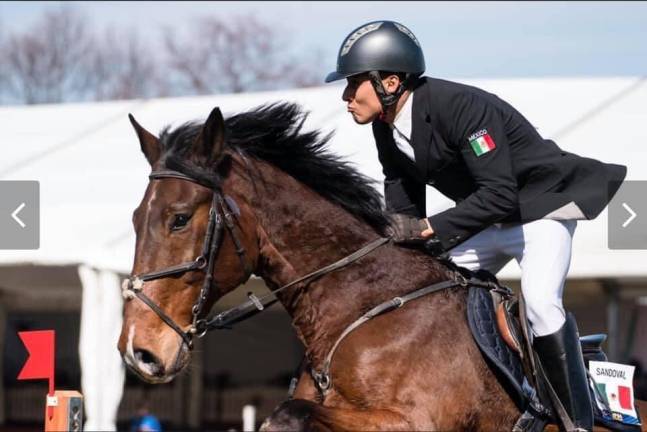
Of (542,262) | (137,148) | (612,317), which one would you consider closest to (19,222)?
(137,148)

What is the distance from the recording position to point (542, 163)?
4.29 m

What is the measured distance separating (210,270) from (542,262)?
1.31m

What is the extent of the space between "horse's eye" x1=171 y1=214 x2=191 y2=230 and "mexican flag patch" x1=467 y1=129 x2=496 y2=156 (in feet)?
3.62

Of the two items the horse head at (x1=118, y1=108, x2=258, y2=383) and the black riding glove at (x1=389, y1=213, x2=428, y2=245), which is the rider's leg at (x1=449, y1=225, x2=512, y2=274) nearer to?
the black riding glove at (x1=389, y1=213, x2=428, y2=245)

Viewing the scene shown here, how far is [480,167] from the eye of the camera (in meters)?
4.11

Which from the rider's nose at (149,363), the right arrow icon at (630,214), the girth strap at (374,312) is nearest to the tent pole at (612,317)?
the right arrow icon at (630,214)

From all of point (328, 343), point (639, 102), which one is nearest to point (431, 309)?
point (328, 343)

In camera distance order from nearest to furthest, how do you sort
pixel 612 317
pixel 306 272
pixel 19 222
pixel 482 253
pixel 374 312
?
pixel 374 312 < pixel 306 272 < pixel 482 253 < pixel 19 222 < pixel 612 317

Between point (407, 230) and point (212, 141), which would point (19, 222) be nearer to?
point (212, 141)

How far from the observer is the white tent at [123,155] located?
30.6ft

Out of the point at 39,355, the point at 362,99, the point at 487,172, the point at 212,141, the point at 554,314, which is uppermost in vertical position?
the point at 362,99

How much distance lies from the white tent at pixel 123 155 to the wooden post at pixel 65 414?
15.3ft

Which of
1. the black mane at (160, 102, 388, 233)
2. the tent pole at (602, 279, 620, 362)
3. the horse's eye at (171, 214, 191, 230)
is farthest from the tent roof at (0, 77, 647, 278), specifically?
the horse's eye at (171, 214, 191, 230)

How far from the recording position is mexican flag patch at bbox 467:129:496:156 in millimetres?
4090
